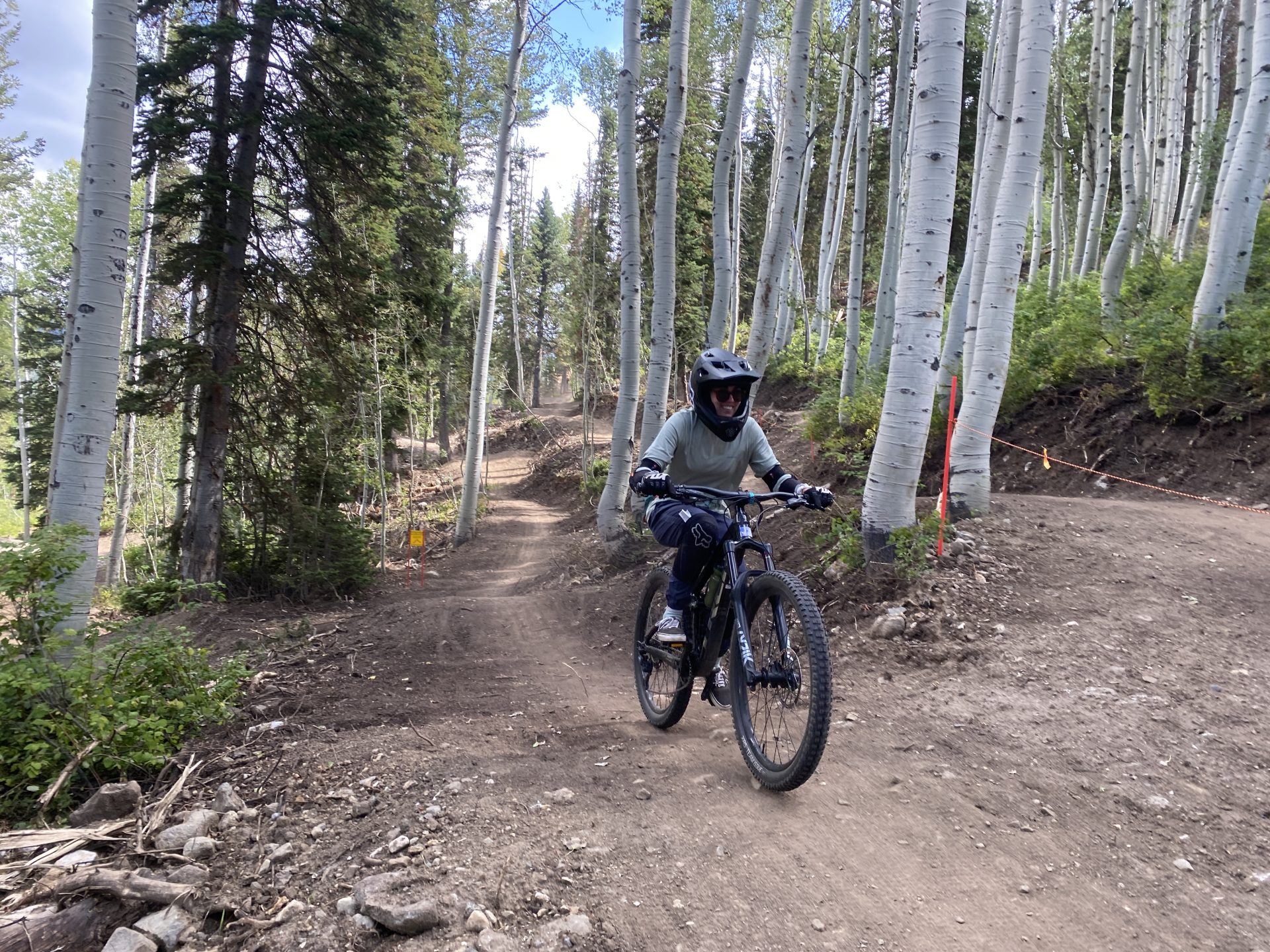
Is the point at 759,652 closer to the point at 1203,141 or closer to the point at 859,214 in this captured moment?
the point at 859,214

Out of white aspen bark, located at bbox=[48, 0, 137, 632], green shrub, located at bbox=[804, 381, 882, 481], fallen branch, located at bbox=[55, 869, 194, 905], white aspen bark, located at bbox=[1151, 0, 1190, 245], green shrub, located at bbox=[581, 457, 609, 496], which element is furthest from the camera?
green shrub, located at bbox=[581, 457, 609, 496]

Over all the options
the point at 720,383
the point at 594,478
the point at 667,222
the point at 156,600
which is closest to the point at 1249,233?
the point at 667,222

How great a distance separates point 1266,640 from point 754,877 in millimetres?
4359

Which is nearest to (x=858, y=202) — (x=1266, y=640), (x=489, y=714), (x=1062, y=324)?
(x=1062, y=324)

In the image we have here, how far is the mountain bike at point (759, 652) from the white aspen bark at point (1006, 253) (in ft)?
13.4

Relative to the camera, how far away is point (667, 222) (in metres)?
11.1

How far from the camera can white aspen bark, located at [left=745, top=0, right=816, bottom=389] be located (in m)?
10.2

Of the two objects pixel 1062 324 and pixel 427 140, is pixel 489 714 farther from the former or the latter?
pixel 427 140

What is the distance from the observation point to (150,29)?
10.9m

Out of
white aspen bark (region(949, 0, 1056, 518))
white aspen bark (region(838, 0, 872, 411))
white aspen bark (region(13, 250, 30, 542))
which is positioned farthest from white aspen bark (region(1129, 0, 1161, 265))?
white aspen bark (region(13, 250, 30, 542))

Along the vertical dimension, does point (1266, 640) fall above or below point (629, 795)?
above

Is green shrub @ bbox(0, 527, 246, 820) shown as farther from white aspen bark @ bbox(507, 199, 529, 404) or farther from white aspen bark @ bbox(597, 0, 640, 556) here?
white aspen bark @ bbox(507, 199, 529, 404)

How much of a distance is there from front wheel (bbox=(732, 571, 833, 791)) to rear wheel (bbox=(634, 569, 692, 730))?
0.48 metres

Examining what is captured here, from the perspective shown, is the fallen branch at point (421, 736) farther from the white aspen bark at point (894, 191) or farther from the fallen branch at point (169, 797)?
the white aspen bark at point (894, 191)
